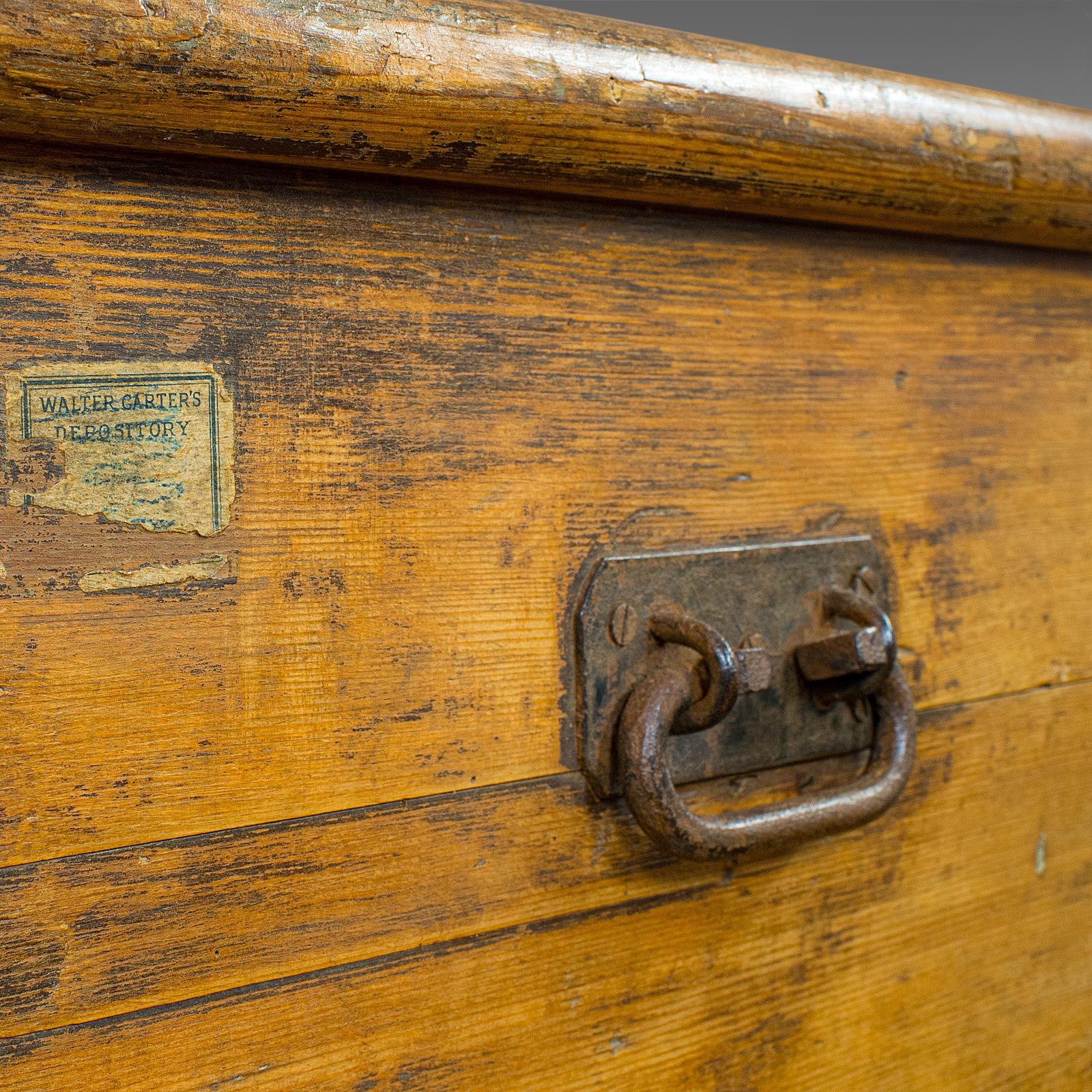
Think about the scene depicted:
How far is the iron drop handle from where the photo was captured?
0.46 meters

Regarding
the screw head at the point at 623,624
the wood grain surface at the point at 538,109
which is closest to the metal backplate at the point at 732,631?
the screw head at the point at 623,624

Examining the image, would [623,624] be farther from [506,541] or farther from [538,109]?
[538,109]

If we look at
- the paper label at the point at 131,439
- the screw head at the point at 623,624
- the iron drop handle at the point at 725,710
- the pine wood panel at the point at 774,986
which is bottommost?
the pine wood panel at the point at 774,986

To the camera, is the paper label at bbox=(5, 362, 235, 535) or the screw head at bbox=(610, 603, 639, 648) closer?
the paper label at bbox=(5, 362, 235, 535)

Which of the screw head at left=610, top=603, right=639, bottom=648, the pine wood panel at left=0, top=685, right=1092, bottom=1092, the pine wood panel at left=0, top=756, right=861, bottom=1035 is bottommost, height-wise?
the pine wood panel at left=0, top=685, right=1092, bottom=1092

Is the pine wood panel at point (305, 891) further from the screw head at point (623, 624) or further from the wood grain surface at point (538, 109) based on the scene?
the wood grain surface at point (538, 109)

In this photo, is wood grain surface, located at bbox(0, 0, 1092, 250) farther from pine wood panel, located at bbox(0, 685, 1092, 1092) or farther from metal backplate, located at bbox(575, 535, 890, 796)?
pine wood panel, located at bbox(0, 685, 1092, 1092)

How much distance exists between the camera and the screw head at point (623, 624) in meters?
0.50

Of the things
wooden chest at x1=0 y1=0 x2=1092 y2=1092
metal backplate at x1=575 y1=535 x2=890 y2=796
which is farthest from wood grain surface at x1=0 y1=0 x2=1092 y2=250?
metal backplate at x1=575 y1=535 x2=890 y2=796

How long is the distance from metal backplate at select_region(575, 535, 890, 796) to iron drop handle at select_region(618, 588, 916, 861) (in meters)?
0.01

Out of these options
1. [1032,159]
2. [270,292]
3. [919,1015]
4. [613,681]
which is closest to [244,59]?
[270,292]

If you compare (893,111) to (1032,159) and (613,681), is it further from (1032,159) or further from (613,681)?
(613,681)

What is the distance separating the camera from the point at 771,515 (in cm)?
55

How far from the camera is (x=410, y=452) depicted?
1.47 feet
